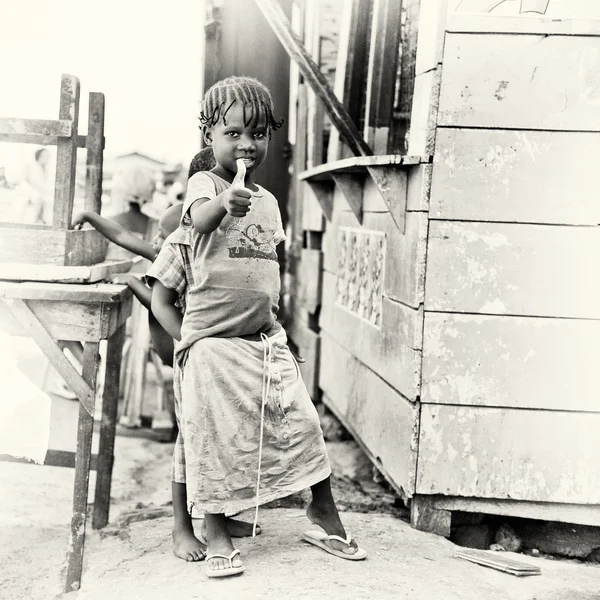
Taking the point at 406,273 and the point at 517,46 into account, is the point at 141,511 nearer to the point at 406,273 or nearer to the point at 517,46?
the point at 406,273

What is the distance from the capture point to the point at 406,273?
319 centimetres

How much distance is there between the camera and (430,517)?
322 cm

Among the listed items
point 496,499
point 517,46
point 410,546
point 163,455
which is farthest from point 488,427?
point 163,455

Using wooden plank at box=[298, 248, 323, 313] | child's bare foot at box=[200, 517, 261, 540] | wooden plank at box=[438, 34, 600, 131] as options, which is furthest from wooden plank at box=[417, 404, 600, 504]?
wooden plank at box=[298, 248, 323, 313]

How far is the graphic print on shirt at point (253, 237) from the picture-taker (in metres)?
2.60

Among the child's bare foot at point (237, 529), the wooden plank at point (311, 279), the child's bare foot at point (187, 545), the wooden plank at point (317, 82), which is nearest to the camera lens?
the child's bare foot at point (187, 545)

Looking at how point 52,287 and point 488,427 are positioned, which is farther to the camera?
point 488,427

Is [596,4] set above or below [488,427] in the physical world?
above

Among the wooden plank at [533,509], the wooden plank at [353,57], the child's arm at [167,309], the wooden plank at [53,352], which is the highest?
the wooden plank at [353,57]

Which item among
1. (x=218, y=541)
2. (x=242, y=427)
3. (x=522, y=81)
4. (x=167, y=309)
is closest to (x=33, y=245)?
(x=167, y=309)

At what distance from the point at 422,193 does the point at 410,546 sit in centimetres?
141

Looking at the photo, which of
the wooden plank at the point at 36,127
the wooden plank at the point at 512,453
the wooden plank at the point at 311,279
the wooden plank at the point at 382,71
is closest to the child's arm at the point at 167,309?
the wooden plank at the point at 36,127

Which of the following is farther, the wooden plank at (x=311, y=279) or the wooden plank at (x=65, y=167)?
the wooden plank at (x=311, y=279)

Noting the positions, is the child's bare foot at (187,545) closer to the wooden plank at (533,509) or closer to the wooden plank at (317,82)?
the wooden plank at (533,509)
